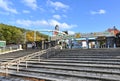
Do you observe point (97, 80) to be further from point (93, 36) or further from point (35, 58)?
point (93, 36)

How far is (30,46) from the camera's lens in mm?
34969

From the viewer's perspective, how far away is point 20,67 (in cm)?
1761

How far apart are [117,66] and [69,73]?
108 inches

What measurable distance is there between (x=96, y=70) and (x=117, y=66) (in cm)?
121

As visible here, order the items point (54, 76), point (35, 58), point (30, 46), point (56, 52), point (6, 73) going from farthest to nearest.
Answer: point (30, 46) < point (56, 52) < point (35, 58) < point (6, 73) < point (54, 76)

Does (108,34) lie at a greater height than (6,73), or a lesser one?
greater

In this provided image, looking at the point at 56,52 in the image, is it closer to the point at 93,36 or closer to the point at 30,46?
the point at 93,36

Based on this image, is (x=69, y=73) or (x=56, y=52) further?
(x=56, y=52)

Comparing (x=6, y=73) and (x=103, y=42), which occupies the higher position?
(x=103, y=42)

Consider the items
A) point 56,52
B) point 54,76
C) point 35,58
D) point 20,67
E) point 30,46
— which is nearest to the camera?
point 54,76

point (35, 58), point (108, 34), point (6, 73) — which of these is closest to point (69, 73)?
point (6, 73)

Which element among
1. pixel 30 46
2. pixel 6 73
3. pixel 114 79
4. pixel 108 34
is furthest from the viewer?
pixel 30 46

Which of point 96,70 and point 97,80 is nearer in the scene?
point 97,80

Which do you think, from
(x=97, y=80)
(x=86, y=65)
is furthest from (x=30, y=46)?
(x=97, y=80)
